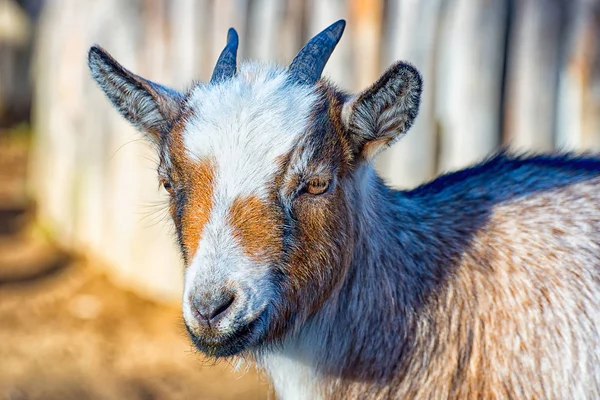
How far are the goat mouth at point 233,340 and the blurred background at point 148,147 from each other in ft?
8.81

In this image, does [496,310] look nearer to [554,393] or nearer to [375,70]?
[554,393]

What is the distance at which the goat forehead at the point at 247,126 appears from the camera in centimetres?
386

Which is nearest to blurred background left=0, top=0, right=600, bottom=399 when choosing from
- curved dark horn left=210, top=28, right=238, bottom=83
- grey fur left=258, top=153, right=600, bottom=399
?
curved dark horn left=210, top=28, right=238, bottom=83

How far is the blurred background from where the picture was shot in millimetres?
7504

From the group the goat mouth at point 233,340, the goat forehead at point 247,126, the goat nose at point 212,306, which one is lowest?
the goat mouth at point 233,340

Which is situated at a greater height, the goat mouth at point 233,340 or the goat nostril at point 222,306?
the goat nostril at point 222,306

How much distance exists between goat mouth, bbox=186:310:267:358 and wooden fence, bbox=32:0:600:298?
3.22 meters

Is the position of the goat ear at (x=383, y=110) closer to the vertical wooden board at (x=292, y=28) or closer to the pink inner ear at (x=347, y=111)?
the pink inner ear at (x=347, y=111)

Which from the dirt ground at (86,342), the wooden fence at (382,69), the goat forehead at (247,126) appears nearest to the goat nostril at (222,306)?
the goat forehead at (247,126)

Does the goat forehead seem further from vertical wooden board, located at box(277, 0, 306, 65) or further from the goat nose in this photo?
vertical wooden board, located at box(277, 0, 306, 65)

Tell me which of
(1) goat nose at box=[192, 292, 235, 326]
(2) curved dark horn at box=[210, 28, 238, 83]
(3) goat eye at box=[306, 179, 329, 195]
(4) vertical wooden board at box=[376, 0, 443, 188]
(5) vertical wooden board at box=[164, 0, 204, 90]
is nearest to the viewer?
(1) goat nose at box=[192, 292, 235, 326]

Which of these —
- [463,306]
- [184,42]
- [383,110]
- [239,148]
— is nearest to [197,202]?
[239,148]

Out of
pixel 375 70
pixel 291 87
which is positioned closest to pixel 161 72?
pixel 375 70

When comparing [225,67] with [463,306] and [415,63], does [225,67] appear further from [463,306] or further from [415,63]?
[415,63]
